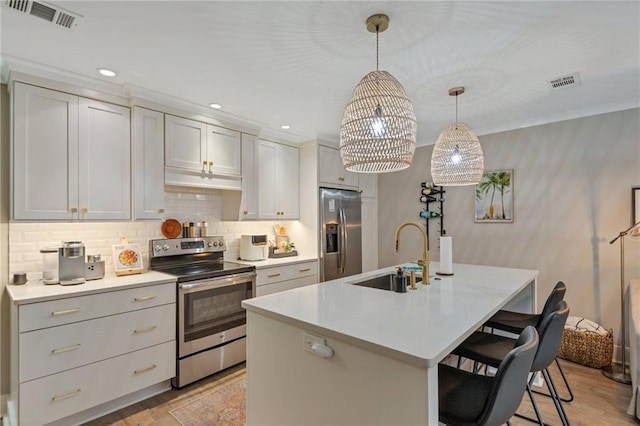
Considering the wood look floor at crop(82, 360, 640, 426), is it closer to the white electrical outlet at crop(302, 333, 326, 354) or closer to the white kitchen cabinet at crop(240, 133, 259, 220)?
the white electrical outlet at crop(302, 333, 326, 354)

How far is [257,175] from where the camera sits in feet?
11.9

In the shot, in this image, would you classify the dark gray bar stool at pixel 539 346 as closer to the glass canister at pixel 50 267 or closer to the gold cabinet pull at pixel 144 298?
the gold cabinet pull at pixel 144 298

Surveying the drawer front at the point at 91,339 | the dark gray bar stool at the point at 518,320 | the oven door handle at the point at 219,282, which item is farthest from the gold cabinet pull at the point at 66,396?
the dark gray bar stool at the point at 518,320

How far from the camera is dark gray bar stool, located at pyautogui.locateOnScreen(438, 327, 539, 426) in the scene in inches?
44.9

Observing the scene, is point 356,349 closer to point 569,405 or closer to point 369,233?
point 569,405

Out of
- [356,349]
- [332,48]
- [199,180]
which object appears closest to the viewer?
[356,349]

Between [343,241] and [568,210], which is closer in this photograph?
[568,210]

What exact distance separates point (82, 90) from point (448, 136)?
284 centimetres

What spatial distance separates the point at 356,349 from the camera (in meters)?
1.31

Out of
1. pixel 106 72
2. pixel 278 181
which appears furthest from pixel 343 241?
pixel 106 72

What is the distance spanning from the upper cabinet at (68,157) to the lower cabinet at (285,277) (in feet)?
4.54

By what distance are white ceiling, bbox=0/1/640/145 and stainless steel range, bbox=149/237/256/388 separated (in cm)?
148

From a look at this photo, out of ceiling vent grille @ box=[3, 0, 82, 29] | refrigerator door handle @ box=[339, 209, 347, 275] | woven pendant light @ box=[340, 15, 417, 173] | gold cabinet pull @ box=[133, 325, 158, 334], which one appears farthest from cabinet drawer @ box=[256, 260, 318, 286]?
ceiling vent grille @ box=[3, 0, 82, 29]

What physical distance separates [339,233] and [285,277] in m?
1.00
